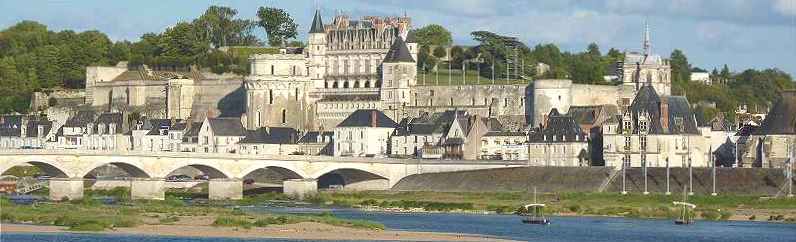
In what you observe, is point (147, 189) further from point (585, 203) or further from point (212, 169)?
point (585, 203)

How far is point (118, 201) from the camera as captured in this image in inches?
3371

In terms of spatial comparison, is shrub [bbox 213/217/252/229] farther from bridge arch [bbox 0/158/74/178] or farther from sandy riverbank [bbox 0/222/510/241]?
bridge arch [bbox 0/158/74/178]

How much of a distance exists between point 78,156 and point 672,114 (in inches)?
1121

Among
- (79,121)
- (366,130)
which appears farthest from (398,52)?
(79,121)

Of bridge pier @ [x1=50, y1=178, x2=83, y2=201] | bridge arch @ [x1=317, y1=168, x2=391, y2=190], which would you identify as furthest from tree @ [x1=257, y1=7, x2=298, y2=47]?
bridge pier @ [x1=50, y1=178, x2=83, y2=201]

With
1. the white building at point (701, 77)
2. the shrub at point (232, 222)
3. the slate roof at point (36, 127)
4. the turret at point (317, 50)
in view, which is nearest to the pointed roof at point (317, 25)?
the turret at point (317, 50)

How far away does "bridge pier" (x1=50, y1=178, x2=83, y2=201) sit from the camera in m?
85.1

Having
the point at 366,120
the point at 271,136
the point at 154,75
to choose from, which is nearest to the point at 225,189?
the point at 366,120

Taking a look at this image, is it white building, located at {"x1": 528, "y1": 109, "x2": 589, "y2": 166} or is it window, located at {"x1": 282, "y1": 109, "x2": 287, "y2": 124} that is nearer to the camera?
white building, located at {"x1": 528, "y1": 109, "x2": 589, "y2": 166}

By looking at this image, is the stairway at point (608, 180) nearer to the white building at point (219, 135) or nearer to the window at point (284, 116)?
the white building at point (219, 135)

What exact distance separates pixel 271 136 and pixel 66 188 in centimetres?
3000

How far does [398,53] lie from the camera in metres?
120

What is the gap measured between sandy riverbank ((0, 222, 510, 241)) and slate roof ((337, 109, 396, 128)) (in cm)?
4272

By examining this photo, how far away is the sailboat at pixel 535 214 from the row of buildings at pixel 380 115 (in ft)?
44.9
